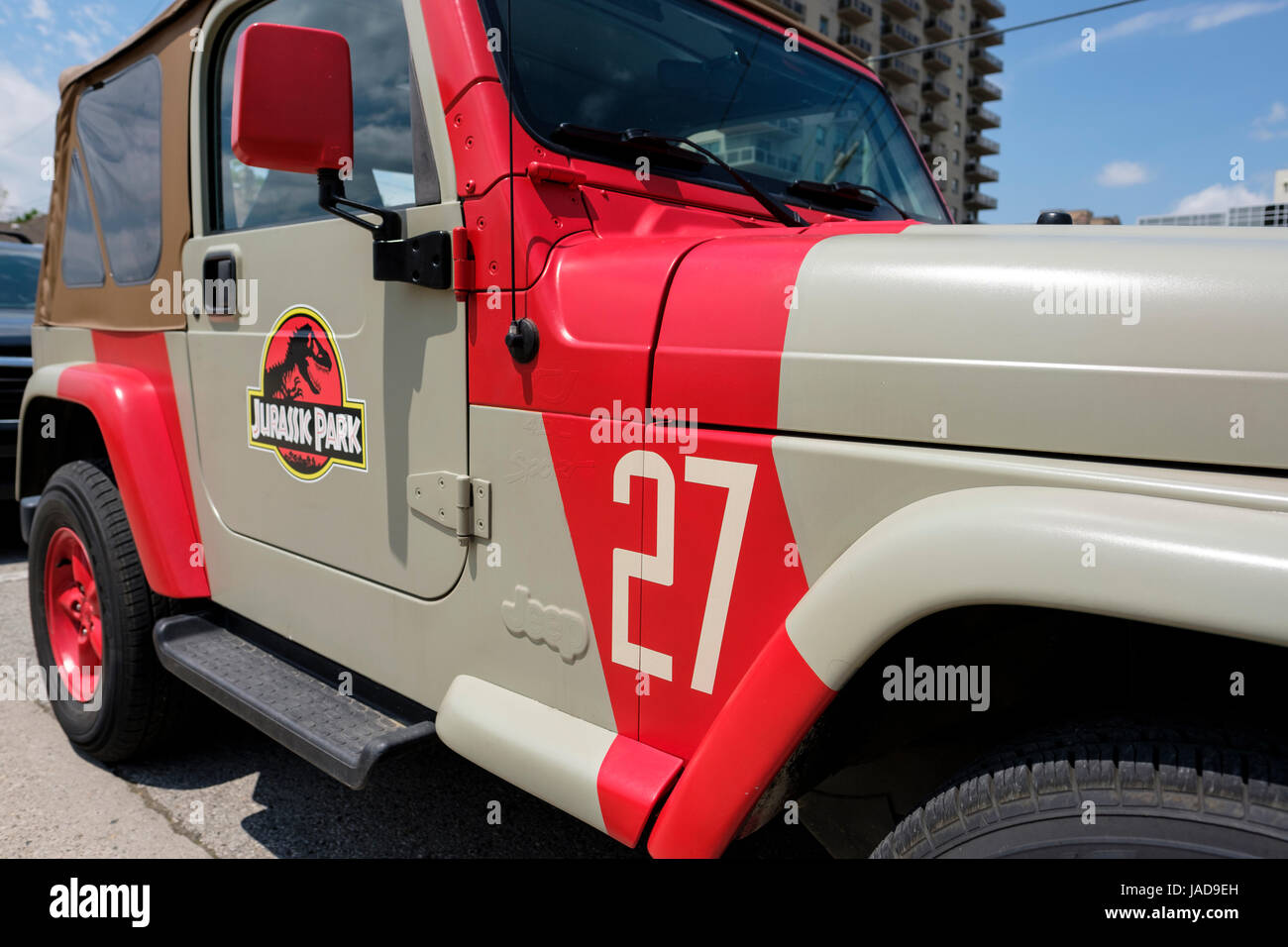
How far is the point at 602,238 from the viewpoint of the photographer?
1.68 meters

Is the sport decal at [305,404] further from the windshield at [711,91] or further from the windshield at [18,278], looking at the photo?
the windshield at [18,278]

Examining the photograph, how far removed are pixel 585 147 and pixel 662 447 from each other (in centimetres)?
71

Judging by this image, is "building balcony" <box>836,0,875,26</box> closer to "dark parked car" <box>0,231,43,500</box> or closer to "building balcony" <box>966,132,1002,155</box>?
"building balcony" <box>966,132,1002,155</box>

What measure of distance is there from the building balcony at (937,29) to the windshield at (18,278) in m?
70.8

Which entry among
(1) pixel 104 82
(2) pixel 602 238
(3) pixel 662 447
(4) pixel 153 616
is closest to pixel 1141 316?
(3) pixel 662 447

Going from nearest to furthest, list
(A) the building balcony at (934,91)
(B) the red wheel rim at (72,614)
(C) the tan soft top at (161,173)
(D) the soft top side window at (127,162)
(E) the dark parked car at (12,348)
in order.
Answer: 1. (C) the tan soft top at (161,173)
2. (D) the soft top side window at (127,162)
3. (B) the red wheel rim at (72,614)
4. (E) the dark parked car at (12,348)
5. (A) the building balcony at (934,91)

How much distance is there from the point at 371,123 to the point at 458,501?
887mm

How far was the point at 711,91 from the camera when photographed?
2.21m

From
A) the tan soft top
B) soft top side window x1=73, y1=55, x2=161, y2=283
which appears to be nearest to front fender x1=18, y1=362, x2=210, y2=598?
the tan soft top

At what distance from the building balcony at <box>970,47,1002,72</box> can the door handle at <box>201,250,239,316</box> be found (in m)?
79.5

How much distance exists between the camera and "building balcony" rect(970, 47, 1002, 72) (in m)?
71.2

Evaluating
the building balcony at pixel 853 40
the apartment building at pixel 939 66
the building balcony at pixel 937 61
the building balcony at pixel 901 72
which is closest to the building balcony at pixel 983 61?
the apartment building at pixel 939 66

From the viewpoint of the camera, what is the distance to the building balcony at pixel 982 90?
71.0 metres

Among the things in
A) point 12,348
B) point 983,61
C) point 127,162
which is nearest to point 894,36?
point 983,61
